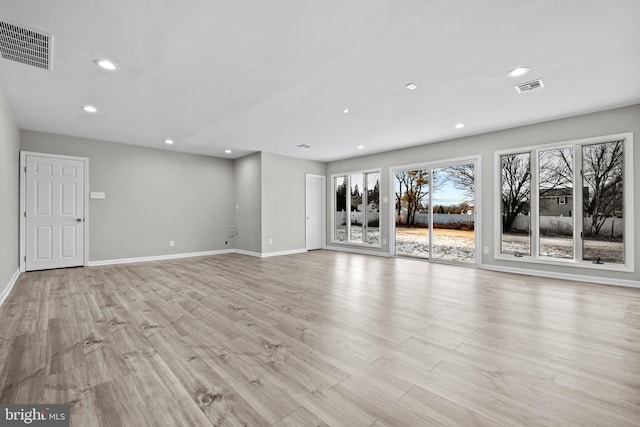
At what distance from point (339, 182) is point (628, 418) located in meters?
7.12

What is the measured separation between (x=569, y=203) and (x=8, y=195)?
8501mm

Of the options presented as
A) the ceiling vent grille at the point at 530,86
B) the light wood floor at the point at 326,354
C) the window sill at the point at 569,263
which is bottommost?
the light wood floor at the point at 326,354

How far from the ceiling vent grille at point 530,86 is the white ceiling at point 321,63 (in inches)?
3.2

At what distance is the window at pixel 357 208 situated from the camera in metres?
7.31

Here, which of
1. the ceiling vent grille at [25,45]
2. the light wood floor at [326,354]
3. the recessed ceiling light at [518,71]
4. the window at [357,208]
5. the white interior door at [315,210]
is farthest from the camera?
the white interior door at [315,210]

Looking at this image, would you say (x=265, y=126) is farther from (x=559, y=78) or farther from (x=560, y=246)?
(x=560, y=246)

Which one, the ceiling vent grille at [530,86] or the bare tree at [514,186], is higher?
the ceiling vent grille at [530,86]

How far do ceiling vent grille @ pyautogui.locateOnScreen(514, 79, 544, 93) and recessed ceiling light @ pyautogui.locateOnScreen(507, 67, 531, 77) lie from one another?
0.99 ft

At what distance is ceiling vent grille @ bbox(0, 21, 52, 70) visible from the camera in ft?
7.60

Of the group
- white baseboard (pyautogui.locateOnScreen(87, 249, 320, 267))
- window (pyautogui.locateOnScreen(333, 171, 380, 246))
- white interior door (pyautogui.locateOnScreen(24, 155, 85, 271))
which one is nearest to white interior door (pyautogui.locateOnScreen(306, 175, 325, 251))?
window (pyautogui.locateOnScreen(333, 171, 380, 246))

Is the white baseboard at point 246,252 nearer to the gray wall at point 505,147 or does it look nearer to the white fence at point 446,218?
the gray wall at point 505,147

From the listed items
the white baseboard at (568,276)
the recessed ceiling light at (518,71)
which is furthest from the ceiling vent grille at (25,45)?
the white baseboard at (568,276)

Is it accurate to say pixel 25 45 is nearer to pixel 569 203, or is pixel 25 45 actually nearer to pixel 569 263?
pixel 569 203

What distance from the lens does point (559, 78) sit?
3.18 meters
